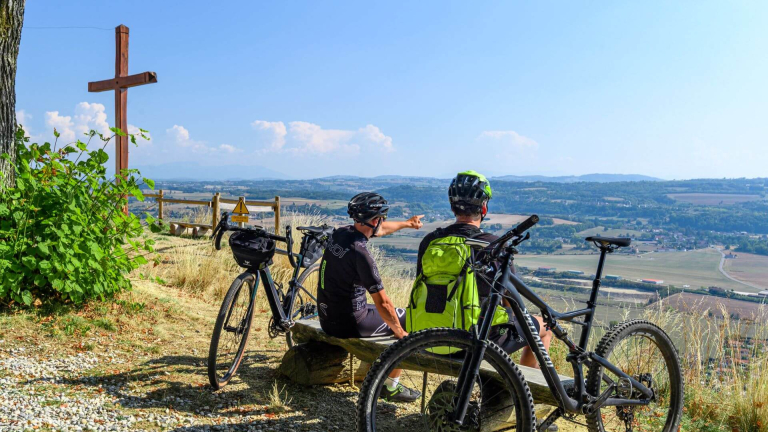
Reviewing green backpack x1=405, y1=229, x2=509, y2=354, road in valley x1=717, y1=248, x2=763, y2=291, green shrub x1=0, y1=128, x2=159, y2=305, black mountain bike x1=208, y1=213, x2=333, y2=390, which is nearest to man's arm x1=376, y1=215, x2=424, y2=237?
black mountain bike x1=208, y1=213, x2=333, y2=390

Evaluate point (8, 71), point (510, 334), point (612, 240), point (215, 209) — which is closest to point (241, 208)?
point (215, 209)

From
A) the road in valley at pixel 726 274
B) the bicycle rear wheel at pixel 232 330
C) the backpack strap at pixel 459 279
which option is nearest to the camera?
the backpack strap at pixel 459 279

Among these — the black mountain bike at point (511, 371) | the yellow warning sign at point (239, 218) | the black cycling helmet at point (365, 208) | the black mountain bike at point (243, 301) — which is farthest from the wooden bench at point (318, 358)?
the yellow warning sign at point (239, 218)

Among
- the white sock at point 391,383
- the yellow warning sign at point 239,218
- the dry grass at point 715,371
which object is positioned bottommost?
the dry grass at point 715,371

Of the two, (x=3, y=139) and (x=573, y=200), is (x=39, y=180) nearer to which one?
(x=3, y=139)

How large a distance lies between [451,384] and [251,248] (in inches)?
79.3

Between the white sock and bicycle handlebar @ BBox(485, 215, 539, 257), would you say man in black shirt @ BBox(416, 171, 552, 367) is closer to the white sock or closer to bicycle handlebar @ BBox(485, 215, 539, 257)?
bicycle handlebar @ BBox(485, 215, 539, 257)

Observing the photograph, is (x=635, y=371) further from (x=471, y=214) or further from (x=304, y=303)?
(x=304, y=303)

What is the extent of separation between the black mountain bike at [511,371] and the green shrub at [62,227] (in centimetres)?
351

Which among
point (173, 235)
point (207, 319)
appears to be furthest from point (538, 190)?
point (207, 319)

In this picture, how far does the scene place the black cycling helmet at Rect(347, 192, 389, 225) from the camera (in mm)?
3949

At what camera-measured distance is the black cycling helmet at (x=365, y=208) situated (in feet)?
13.0

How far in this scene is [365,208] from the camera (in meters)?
3.95

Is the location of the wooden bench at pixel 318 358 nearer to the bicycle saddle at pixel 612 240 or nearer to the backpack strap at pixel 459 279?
the backpack strap at pixel 459 279
